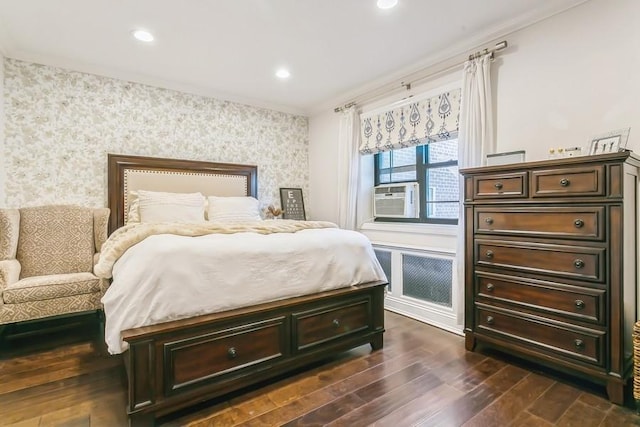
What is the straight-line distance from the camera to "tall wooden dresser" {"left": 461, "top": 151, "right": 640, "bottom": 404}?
1.78m

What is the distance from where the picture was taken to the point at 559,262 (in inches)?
78.0

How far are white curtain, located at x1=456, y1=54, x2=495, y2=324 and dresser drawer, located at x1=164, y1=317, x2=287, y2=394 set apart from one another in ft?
5.62

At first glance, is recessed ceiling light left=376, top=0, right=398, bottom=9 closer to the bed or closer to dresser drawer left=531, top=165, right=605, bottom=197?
dresser drawer left=531, top=165, right=605, bottom=197

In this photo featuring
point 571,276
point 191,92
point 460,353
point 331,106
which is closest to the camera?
point 571,276

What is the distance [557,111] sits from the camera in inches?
91.7

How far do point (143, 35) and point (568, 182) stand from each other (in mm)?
3292

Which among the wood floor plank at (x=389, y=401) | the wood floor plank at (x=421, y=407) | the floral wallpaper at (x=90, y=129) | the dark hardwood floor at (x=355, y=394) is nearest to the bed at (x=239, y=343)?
Result: the dark hardwood floor at (x=355, y=394)

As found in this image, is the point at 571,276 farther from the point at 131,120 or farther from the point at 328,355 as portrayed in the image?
the point at 131,120

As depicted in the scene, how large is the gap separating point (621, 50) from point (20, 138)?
4803 millimetres

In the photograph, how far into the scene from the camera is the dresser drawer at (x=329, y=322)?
211 cm

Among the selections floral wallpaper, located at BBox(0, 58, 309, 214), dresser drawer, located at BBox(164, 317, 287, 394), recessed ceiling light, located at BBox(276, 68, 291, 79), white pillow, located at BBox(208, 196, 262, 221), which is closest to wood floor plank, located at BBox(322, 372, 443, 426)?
dresser drawer, located at BBox(164, 317, 287, 394)

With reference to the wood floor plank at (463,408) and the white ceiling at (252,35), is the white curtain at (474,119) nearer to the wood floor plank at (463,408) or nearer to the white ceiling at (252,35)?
the white ceiling at (252,35)

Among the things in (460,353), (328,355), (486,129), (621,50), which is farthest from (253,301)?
(621,50)

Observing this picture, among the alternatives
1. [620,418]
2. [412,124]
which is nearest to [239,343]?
[620,418]
